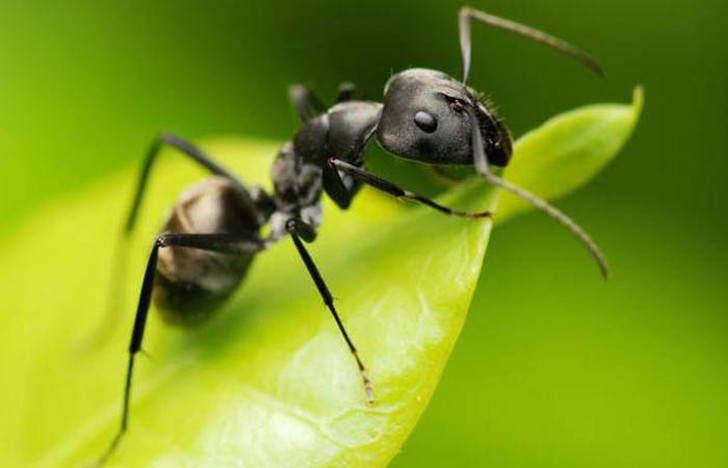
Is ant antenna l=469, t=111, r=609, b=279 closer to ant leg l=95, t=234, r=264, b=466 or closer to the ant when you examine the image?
the ant

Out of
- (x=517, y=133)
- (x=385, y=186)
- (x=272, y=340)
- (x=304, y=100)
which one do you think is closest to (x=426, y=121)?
(x=385, y=186)

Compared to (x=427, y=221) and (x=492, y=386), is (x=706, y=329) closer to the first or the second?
(x=492, y=386)

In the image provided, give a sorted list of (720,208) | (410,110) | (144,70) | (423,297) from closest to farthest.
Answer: (423,297) → (410,110) → (720,208) → (144,70)

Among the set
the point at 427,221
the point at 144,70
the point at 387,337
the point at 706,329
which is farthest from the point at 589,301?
the point at 144,70

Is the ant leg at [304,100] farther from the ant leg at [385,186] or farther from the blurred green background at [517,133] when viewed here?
the ant leg at [385,186]

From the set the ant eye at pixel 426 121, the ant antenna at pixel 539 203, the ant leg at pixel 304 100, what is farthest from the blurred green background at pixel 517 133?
the ant antenna at pixel 539 203

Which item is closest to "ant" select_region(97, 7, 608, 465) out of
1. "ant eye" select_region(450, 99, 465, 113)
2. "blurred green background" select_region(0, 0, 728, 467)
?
"ant eye" select_region(450, 99, 465, 113)

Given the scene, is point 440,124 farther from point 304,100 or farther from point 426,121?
point 304,100
